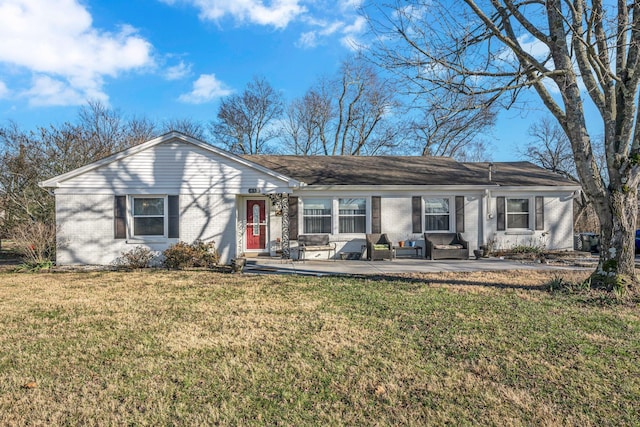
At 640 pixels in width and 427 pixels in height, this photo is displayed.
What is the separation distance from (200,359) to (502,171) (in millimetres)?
16204

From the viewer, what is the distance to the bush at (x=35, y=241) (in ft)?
35.8

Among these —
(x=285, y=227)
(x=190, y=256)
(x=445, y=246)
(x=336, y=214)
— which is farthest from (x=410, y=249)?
(x=190, y=256)

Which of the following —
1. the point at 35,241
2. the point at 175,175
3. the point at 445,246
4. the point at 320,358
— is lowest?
the point at 320,358

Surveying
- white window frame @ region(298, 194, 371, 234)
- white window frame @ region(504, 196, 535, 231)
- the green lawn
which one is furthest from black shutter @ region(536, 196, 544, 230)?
the green lawn

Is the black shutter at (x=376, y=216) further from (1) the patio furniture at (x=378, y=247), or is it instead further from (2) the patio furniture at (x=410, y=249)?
(2) the patio furniture at (x=410, y=249)

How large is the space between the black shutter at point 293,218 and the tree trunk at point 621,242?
29.3 ft

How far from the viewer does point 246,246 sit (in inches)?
543

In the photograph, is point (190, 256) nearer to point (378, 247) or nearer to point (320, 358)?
point (378, 247)

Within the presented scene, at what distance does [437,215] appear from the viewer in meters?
14.0

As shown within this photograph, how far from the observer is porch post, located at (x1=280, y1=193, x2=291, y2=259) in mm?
12602

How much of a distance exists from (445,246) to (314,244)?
191 inches

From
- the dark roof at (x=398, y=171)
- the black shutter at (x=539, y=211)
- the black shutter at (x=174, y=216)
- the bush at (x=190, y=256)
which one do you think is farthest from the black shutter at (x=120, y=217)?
the black shutter at (x=539, y=211)

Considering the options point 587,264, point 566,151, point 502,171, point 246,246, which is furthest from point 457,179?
point 566,151

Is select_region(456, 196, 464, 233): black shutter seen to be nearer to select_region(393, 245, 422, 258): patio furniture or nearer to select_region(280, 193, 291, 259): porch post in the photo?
select_region(393, 245, 422, 258): patio furniture
